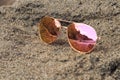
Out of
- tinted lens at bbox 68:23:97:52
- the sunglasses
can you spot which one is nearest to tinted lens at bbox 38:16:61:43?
the sunglasses

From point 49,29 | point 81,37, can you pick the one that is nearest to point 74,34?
point 81,37

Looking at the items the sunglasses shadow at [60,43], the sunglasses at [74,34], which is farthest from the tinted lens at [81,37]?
the sunglasses shadow at [60,43]

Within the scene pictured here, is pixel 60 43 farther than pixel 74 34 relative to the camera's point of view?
Yes

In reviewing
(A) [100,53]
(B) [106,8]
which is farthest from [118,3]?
(A) [100,53]

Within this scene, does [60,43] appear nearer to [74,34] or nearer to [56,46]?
[56,46]

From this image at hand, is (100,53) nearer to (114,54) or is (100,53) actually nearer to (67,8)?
(114,54)

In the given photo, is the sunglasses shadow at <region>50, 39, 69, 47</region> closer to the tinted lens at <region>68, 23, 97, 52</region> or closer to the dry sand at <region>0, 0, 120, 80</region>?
the dry sand at <region>0, 0, 120, 80</region>
